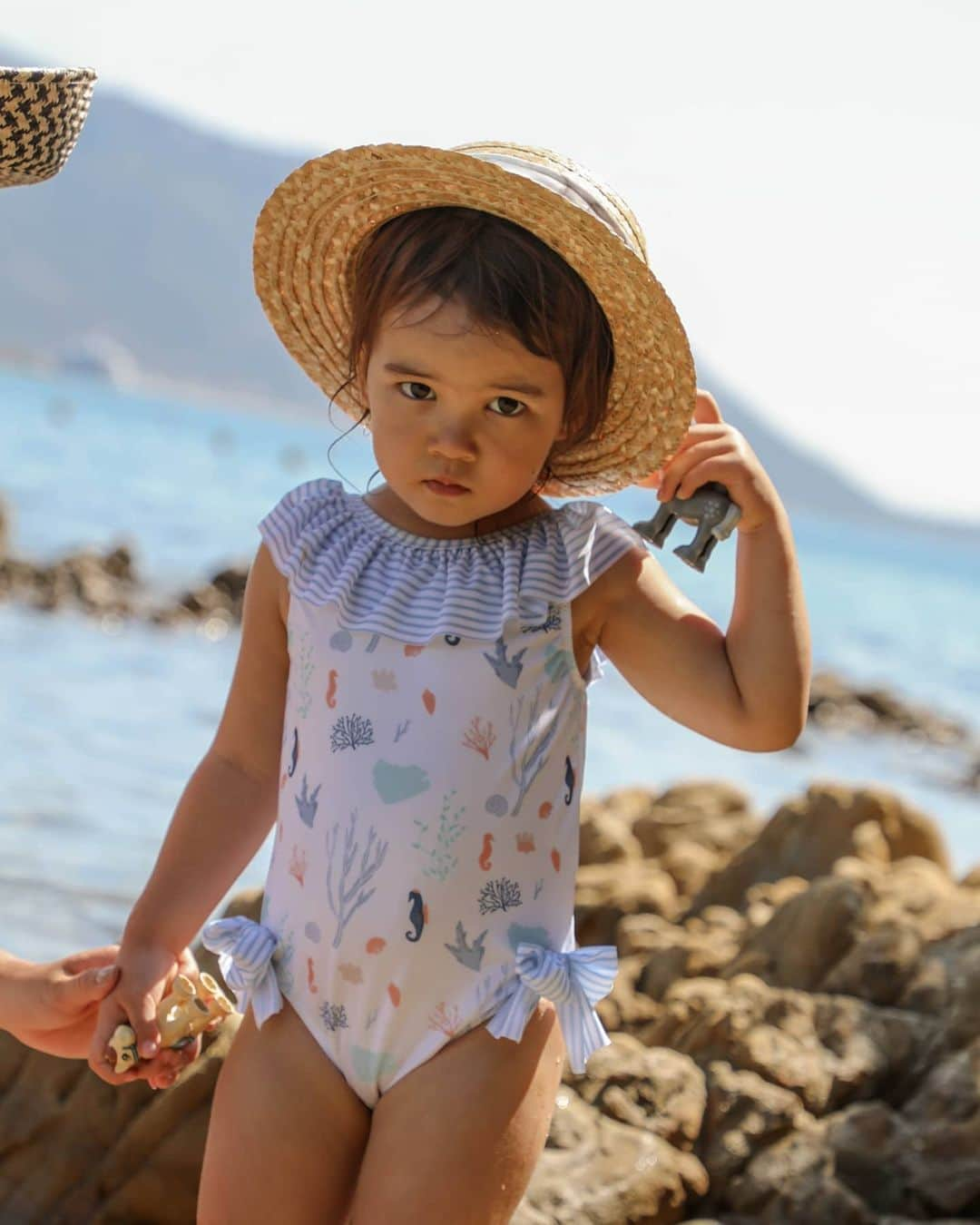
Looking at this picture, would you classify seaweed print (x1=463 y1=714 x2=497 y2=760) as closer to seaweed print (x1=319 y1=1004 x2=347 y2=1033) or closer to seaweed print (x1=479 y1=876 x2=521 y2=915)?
seaweed print (x1=479 y1=876 x2=521 y2=915)

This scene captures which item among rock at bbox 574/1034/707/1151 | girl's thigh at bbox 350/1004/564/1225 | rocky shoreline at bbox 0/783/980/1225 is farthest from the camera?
rock at bbox 574/1034/707/1151

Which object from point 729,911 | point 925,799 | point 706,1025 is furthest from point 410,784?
point 925,799

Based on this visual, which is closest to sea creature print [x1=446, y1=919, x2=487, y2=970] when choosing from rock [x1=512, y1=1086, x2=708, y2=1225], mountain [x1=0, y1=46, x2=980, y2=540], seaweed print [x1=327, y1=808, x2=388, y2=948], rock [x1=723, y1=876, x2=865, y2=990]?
→ seaweed print [x1=327, y1=808, x2=388, y2=948]

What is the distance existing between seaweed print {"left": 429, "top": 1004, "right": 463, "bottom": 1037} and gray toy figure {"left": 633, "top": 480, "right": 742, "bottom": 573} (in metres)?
0.62

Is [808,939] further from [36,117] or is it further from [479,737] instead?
[36,117]

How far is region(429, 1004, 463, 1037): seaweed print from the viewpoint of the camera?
2100mm

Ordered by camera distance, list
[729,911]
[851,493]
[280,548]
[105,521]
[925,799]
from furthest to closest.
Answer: [851,493] < [105,521] < [925,799] < [729,911] < [280,548]

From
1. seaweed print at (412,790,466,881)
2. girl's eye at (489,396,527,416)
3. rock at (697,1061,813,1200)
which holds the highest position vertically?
girl's eye at (489,396,527,416)

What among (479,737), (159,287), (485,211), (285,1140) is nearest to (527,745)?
(479,737)

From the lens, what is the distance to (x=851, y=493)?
Answer: 142 meters

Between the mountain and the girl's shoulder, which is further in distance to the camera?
the mountain

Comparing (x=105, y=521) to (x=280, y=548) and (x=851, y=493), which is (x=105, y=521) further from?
(x=851, y=493)

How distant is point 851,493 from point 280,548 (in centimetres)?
14346

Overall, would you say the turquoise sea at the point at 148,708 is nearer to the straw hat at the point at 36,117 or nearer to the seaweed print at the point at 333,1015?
the seaweed print at the point at 333,1015
